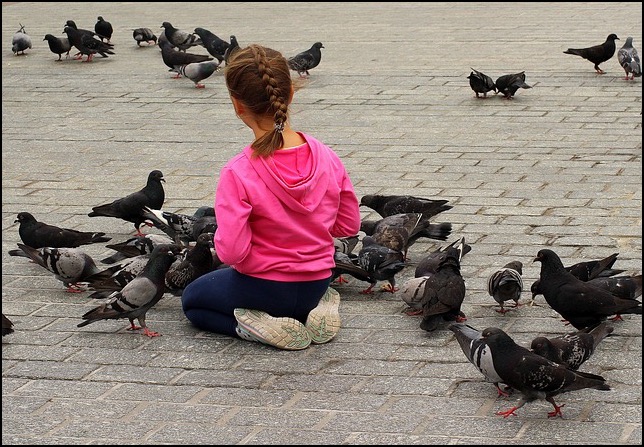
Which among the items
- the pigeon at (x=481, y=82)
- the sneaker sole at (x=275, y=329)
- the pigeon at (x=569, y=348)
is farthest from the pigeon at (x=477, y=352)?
the pigeon at (x=481, y=82)

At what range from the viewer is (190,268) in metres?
6.88

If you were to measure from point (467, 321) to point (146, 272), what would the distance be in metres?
1.86

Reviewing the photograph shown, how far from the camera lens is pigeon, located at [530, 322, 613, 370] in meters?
5.37

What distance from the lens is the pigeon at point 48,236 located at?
25.7 feet

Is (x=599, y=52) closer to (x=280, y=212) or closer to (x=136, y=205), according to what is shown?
(x=136, y=205)

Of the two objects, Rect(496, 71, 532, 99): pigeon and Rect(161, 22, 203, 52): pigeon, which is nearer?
Rect(496, 71, 532, 99): pigeon

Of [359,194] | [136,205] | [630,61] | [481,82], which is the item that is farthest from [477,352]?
[630,61]

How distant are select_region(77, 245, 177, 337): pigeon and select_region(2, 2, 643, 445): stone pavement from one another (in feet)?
0.43

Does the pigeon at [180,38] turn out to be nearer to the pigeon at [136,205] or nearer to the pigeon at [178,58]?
the pigeon at [178,58]

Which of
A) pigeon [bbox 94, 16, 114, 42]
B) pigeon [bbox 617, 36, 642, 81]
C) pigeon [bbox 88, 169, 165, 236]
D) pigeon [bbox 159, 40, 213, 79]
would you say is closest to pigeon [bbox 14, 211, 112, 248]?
pigeon [bbox 88, 169, 165, 236]

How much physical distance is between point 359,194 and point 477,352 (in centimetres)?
417

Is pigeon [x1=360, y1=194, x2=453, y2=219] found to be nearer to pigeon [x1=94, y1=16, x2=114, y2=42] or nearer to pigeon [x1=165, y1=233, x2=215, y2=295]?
pigeon [x1=165, y1=233, x2=215, y2=295]

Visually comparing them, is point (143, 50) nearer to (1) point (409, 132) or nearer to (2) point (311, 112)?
(2) point (311, 112)

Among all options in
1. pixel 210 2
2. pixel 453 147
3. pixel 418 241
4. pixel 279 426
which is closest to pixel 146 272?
pixel 279 426
